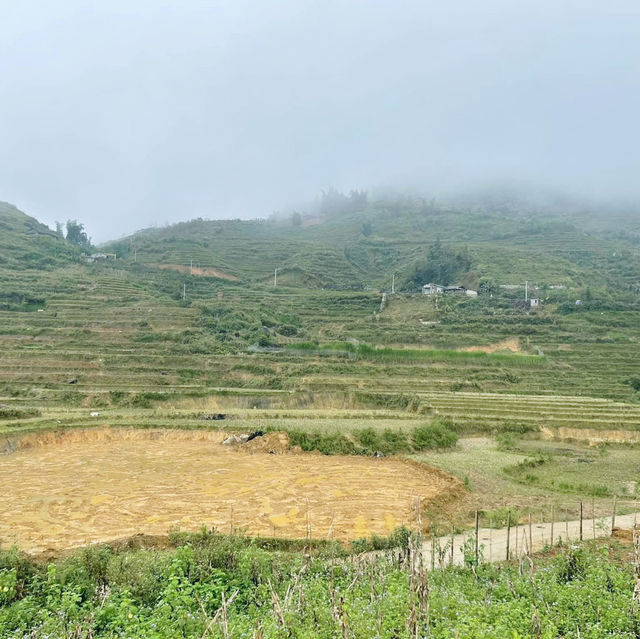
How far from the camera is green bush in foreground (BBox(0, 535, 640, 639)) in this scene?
5.60 m

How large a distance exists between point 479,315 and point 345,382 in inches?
918

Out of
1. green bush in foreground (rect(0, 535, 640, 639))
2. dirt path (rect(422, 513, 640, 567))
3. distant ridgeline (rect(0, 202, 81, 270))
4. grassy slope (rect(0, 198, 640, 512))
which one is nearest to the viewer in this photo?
green bush in foreground (rect(0, 535, 640, 639))

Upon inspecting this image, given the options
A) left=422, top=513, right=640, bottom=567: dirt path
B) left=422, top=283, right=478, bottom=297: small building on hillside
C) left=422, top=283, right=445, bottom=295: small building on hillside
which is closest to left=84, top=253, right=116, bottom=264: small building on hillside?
left=422, top=283, right=445, bottom=295: small building on hillside

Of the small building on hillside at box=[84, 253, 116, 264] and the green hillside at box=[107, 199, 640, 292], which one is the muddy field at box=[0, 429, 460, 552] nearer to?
the green hillside at box=[107, 199, 640, 292]

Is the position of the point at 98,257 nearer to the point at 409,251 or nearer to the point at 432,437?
the point at 409,251

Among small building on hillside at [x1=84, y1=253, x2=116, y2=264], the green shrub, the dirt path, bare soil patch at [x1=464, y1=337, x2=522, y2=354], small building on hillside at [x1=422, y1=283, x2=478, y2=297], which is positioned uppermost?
small building on hillside at [x1=84, y1=253, x2=116, y2=264]

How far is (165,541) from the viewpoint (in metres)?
11.4

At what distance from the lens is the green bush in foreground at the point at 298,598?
5602 millimetres

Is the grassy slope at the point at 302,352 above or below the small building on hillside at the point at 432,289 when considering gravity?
below

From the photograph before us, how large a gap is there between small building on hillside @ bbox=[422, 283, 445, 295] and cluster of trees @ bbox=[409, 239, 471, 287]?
14.0 feet

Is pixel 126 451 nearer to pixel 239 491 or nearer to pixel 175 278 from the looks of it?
pixel 239 491

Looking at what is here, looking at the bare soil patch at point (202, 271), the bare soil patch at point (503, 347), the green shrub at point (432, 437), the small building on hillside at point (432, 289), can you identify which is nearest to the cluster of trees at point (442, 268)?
the small building on hillside at point (432, 289)

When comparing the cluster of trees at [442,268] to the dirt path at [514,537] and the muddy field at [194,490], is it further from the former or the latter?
the dirt path at [514,537]

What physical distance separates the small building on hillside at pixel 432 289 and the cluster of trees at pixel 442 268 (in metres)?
4.28
